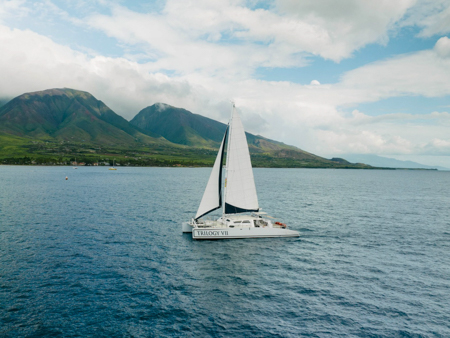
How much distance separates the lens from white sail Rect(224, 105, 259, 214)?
5194 cm

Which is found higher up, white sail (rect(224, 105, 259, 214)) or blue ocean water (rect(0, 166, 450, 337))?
white sail (rect(224, 105, 259, 214))

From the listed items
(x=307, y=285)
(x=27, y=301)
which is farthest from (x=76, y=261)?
(x=307, y=285)

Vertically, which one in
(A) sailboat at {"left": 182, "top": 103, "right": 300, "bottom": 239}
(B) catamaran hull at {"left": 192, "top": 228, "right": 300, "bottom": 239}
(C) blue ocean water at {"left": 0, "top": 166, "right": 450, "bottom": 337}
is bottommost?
(C) blue ocean water at {"left": 0, "top": 166, "right": 450, "bottom": 337}

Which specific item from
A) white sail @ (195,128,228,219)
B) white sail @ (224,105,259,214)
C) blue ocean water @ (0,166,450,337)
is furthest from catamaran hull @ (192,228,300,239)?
white sail @ (224,105,259,214)

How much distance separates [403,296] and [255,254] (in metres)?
19.5

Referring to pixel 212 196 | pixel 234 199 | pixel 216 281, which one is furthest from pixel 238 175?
pixel 216 281

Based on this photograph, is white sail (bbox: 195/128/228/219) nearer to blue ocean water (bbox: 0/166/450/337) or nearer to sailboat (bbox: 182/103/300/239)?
sailboat (bbox: 182/103/300/239)

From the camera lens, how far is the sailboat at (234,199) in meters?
51.6

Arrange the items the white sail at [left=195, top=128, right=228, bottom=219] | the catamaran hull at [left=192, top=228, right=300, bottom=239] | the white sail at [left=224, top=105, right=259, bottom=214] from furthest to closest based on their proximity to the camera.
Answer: the white sail at [left=195, top=128, right=228, bottom=219]
the white sail at [left=224, top=105, right=259, bottom=214]
the catamaran hull at [left=192, top=228, right=300, bottom=239]

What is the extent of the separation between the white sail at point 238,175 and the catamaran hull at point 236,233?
4.00 meters

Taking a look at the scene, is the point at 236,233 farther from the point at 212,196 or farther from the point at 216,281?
the point at 216,281

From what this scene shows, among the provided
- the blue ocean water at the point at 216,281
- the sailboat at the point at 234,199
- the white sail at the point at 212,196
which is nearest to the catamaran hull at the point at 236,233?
the sailboat at the point at 234,199

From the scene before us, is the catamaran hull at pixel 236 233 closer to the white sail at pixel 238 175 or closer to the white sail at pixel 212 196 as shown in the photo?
the white sail at pixel 212 196

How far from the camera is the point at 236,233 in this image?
51719 millimetres
